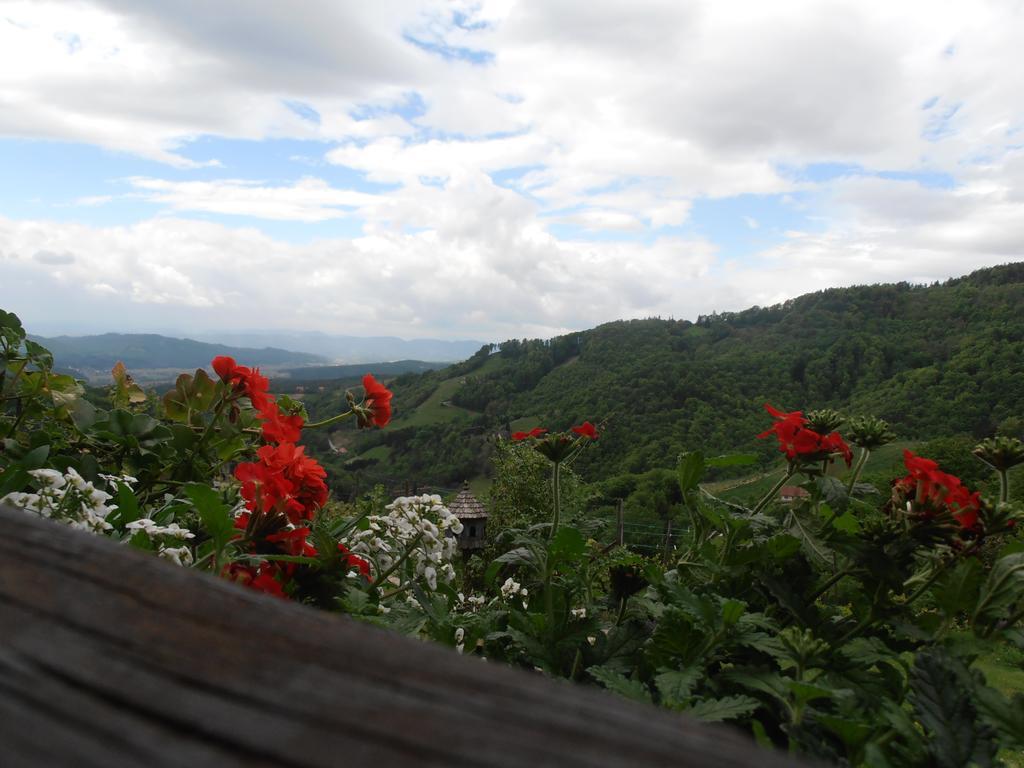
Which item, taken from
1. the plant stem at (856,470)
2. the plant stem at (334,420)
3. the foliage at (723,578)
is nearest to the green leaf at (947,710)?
the foliage at (723,578)

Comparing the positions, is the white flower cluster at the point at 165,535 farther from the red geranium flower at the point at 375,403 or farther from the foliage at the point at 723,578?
the red geranium flower at the point at 375,403

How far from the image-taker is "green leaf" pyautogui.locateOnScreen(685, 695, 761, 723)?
1069 mm

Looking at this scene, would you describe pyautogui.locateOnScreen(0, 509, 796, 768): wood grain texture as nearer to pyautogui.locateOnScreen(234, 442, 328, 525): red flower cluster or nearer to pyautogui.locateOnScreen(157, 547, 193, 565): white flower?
pyautogui.locateOnScreen(157, 547, 193, 565): white flower

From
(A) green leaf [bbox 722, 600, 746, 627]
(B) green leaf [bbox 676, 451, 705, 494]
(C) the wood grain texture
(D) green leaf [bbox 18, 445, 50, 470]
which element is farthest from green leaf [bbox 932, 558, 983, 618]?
(D) green leaf [bbox 18, 445, 50, 470]

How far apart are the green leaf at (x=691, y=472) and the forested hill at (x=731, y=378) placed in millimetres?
40620

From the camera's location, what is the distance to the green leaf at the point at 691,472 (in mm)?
1680

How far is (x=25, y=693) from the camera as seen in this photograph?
0.45 m

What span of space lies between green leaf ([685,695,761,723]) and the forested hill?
1621 inches

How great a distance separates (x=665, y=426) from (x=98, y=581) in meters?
59.8

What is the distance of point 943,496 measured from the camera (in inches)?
56.9

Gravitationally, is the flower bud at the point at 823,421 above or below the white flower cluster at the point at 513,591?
above

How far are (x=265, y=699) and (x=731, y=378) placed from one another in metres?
73.8

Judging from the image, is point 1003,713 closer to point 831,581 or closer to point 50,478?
point 831,581

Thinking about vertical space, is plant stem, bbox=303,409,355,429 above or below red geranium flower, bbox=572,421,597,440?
below
